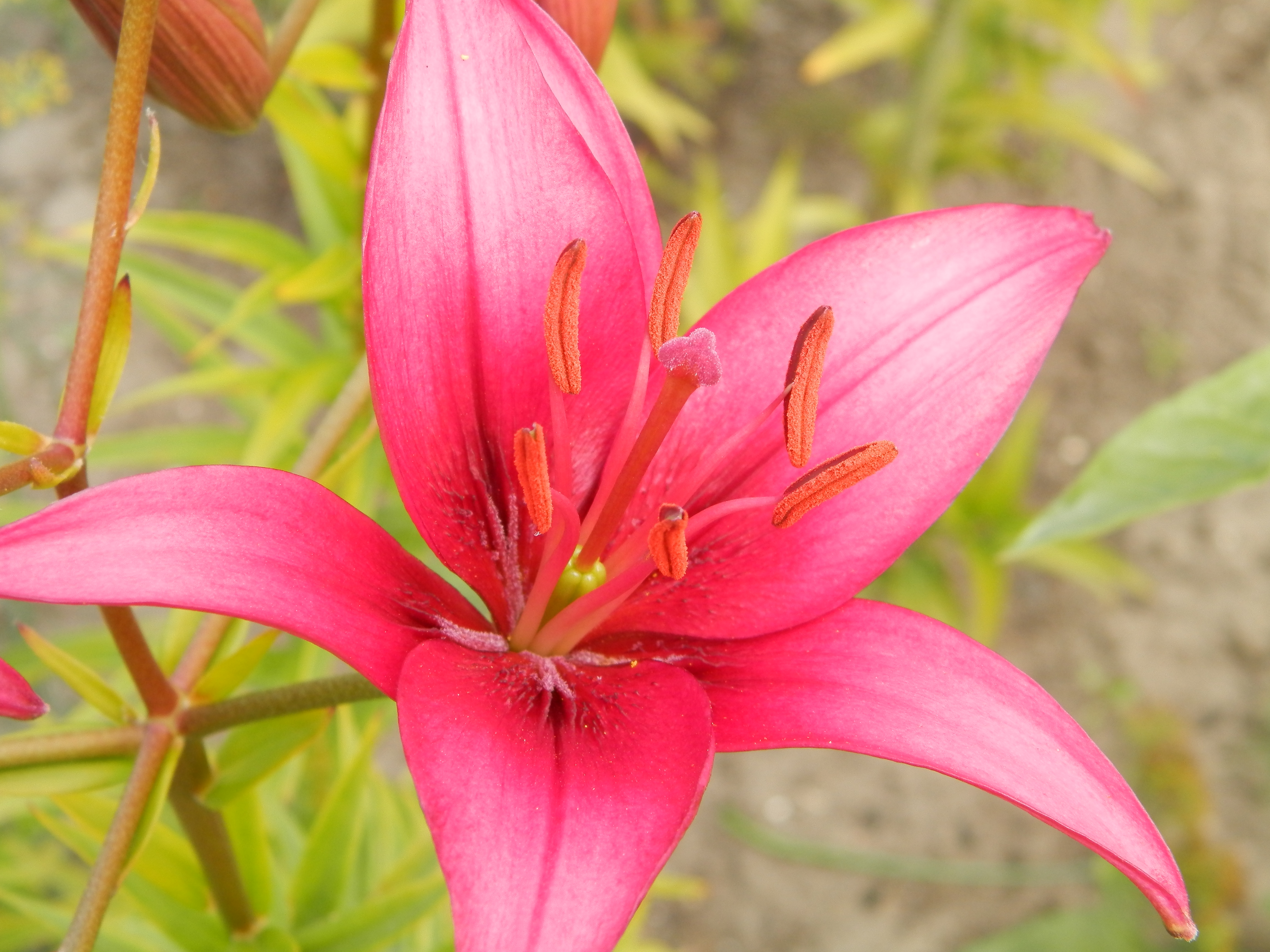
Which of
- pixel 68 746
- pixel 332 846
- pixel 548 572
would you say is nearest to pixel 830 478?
pixel 548 572

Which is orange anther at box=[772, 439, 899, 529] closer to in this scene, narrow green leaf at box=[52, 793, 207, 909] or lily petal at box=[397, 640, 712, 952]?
lily petal at box=[397, 640, 712, 952]

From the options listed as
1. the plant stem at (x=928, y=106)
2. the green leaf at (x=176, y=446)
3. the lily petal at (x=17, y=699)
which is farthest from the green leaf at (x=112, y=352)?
the plant stem at (x=928, y=106)

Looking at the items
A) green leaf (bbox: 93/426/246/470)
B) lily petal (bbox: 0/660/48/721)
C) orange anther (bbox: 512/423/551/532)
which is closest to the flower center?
orange anther (bbox: 512/423/551/532)

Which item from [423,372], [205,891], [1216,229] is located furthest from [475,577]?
[1216,229]

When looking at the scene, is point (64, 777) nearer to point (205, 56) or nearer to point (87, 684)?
point (87, 684)

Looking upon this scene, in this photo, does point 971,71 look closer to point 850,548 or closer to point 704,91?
point 704,91
